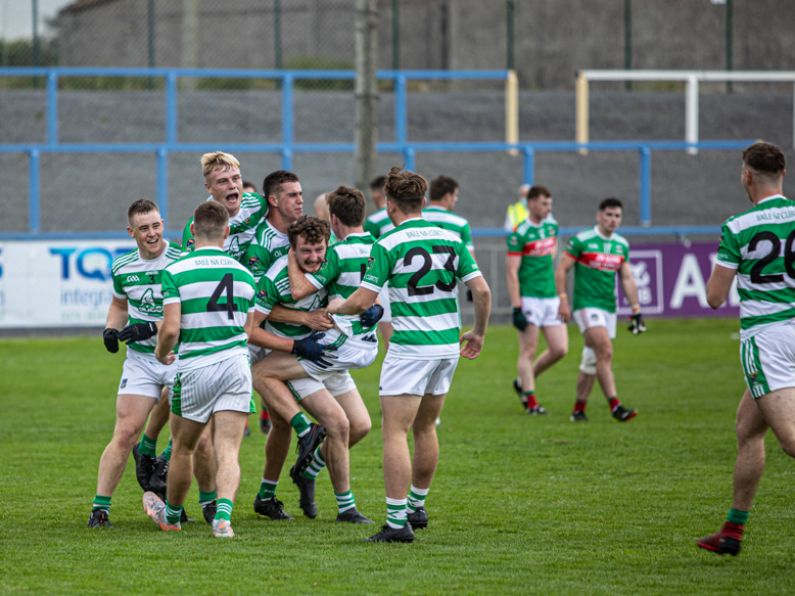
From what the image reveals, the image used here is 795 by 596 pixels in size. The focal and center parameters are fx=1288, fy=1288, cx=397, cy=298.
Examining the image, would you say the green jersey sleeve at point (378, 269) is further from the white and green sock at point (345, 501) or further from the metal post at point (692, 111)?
the metal post at point (692, 111)

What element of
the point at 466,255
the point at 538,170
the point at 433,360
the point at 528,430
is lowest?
the point at 528,430

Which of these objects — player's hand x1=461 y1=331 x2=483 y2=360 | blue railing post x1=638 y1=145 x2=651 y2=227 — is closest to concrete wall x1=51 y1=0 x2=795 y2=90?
blue railing post x1=638 y1=145 x2=651 y2=227

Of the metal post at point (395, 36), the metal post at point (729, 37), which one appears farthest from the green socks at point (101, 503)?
the metal post at point (729, 37)

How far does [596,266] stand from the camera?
12.9 meters

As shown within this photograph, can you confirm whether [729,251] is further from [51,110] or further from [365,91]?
[51,110]

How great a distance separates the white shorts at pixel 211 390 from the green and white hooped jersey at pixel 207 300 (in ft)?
0.17

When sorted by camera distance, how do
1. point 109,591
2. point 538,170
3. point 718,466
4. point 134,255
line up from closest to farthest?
point 109,591
point 134,255
point 718,466
point 538,170

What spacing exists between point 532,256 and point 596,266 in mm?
976

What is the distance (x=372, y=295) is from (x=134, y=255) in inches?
65.0

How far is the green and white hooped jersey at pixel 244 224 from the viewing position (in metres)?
8.39

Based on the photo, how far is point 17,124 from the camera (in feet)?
87.3

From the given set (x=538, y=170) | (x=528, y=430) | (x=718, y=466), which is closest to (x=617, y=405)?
(x=528, y=430)

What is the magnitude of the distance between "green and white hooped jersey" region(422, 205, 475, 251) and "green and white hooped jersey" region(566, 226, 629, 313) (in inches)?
55.2

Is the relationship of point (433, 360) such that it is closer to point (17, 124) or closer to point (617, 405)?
point (617, 405)
